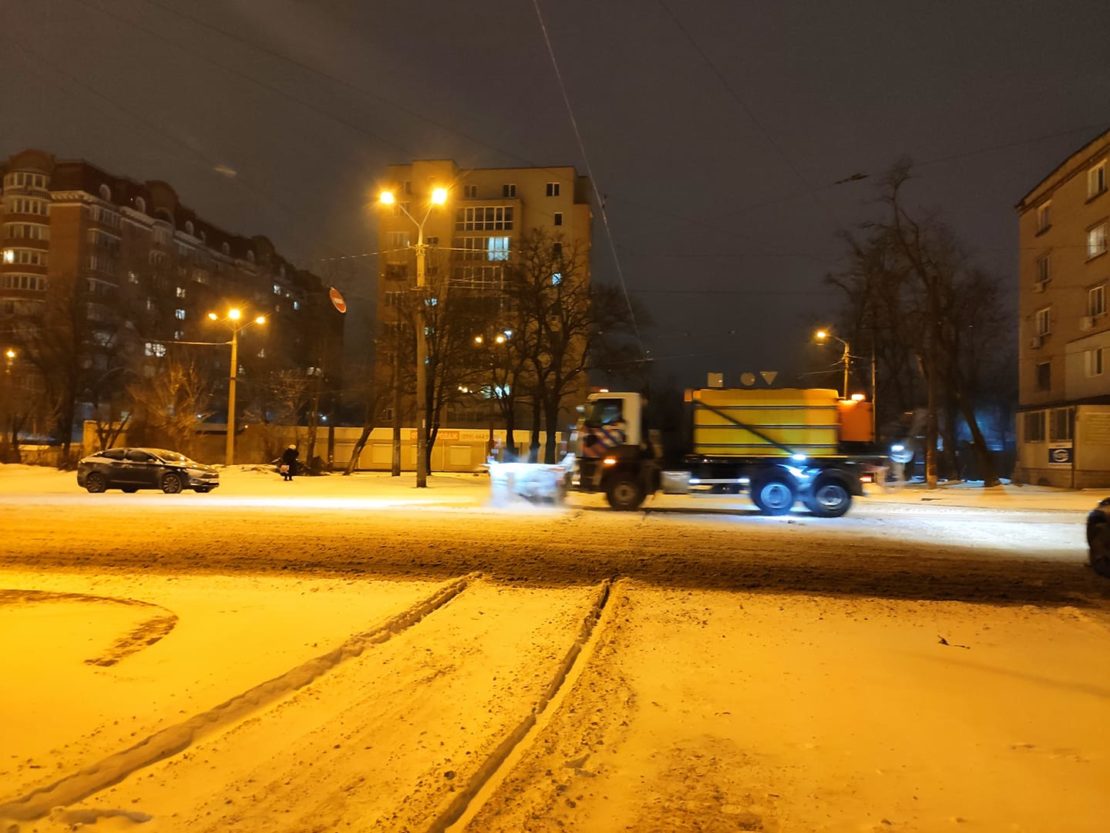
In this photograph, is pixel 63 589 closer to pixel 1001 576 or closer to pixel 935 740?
pixel 935 740

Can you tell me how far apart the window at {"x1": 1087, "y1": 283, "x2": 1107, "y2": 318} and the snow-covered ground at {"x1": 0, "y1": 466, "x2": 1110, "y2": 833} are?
92.9 feet

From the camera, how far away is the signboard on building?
34.8 m

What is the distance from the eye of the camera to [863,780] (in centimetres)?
443

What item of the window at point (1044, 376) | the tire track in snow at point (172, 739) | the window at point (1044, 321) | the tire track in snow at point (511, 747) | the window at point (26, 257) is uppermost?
the window at point (26, 257)

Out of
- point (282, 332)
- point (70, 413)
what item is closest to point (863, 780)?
point (70, 413)

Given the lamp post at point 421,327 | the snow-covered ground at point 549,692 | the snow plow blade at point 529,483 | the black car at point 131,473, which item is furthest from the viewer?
the lamp post at point 421,327

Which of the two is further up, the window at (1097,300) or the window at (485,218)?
the window at (485,218)

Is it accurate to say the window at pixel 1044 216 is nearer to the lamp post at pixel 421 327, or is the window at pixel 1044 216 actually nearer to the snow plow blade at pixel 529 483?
the lamp post at pixel 421 327

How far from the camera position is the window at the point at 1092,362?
118ft

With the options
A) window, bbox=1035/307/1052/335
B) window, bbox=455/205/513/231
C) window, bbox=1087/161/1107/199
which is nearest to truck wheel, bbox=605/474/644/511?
window, bbox=1087/161/1107/199

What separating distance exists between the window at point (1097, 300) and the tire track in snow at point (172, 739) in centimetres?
3805

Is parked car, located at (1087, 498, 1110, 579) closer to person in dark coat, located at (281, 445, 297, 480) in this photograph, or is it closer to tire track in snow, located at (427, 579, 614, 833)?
tire track in snow, located at (427, 579, 614, 833)

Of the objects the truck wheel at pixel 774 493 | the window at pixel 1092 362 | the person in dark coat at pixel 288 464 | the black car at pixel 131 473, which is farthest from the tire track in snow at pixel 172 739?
the window at pixel 1092 362

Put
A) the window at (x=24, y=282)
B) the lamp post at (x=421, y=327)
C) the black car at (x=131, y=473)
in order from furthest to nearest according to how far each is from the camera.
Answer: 1. the window at (x=24, y=282)
2. the lamp post at (x=421, y=327)
3. the black car at (x=131, y=473)
